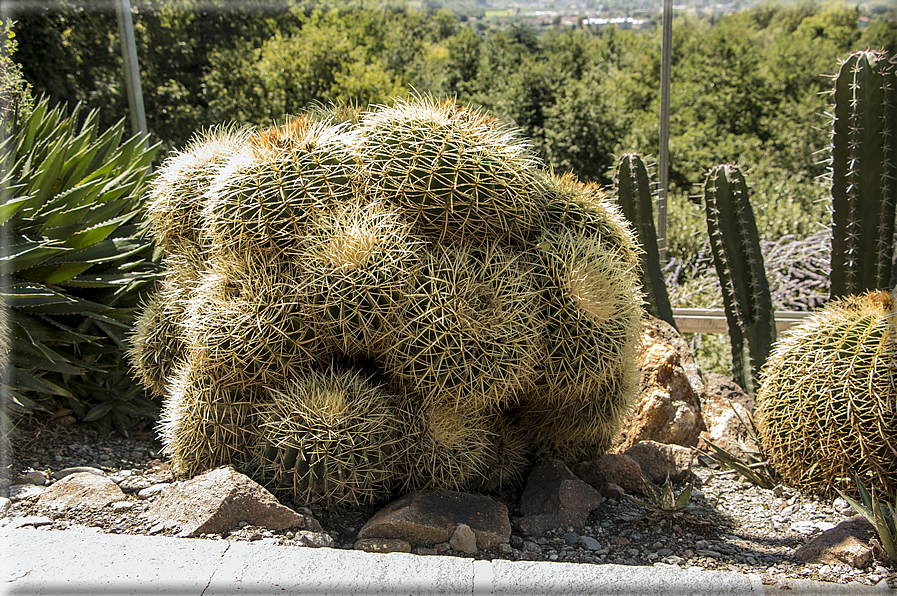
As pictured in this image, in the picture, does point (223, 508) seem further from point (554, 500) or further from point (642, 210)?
point (642, 210)

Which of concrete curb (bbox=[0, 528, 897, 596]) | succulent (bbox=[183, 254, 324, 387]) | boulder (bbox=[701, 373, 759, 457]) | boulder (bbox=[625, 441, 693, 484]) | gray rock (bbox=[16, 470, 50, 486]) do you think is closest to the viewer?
concrete curb (bbox=[0, 528, 897, 596])

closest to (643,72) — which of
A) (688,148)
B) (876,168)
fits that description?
(688,148)

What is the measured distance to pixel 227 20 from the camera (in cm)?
1831

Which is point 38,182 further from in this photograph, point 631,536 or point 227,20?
point 227,20

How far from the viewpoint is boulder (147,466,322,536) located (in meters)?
2.52

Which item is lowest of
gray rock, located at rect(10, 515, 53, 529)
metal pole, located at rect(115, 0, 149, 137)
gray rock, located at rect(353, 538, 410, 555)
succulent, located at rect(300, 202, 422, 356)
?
gray rock, located at rect(353, 538, 410, 555)

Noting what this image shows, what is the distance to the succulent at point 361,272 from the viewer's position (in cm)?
258

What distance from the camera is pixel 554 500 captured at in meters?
2.89

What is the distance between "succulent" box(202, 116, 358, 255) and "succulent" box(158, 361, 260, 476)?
642 millimetres

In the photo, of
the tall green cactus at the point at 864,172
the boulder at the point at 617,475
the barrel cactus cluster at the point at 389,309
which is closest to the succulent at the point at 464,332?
the barrel cactus cluster at the point at 389,309

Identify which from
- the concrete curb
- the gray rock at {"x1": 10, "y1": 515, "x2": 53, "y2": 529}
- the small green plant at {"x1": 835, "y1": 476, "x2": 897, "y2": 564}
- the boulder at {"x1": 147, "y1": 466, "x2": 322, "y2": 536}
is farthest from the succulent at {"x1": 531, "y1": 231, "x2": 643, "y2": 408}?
the gray rock at {"x1": 10, "y1": 515, "x2": 53, "y2": 529}

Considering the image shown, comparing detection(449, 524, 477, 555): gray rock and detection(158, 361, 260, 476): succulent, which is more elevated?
detection(158, 361, 260, 476): succulent

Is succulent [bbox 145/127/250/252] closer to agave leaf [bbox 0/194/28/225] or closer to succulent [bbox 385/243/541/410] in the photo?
Answer: agave leaf [bbox 0/194/28/225]

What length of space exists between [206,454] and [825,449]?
115 inches
